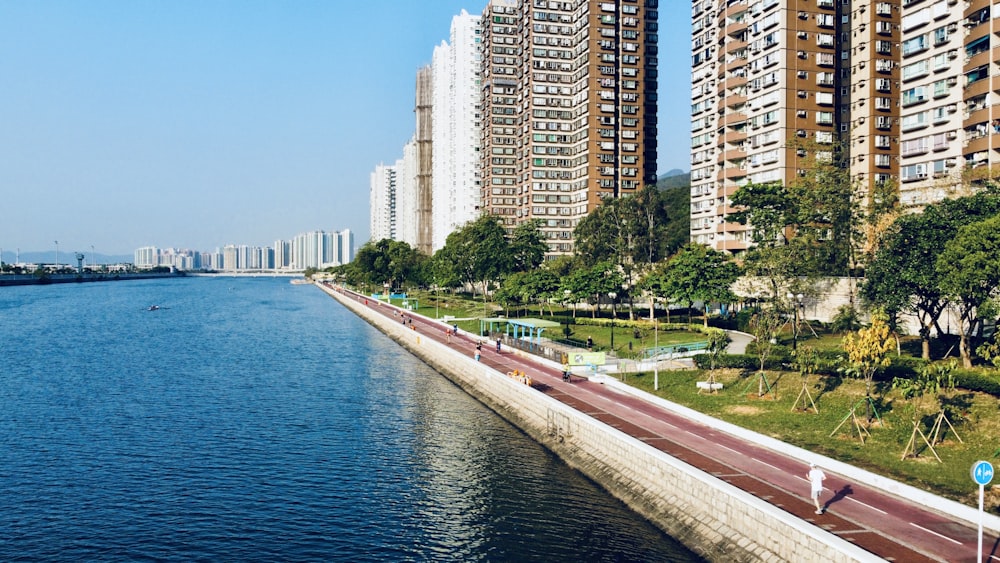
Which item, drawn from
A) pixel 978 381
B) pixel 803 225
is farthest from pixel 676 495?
pixel 803 225

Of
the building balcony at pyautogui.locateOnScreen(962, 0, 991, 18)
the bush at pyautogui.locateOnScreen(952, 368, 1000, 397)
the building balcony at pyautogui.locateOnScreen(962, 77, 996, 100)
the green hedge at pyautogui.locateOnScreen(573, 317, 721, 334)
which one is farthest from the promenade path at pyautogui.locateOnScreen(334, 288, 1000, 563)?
the building balcony at pyautogui.locateOnScreen(962, 0, 991, 18)

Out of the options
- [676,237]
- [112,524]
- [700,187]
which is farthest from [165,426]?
[676,237]

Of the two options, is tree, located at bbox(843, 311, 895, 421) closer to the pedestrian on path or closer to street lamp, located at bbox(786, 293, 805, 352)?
street lamp, located at bbox(786, 293, 805, 352)

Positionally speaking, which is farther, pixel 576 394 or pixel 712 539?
pixel 576 394

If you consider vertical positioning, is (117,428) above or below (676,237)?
below

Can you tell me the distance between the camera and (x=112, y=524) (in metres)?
36.0

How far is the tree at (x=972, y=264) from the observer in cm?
4519

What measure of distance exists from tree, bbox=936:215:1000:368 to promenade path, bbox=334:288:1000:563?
1845 centimetres

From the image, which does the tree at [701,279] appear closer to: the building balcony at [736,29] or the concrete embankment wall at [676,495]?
the concrete embankment wall at [676,495]

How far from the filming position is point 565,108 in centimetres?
17475

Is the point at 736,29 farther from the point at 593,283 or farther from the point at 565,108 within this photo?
the point at 565,108

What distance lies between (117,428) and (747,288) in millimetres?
68010

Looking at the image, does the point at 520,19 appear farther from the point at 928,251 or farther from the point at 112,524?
the point at 112,524

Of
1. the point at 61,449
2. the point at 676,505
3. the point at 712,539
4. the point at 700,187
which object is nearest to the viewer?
the point at 712,539
